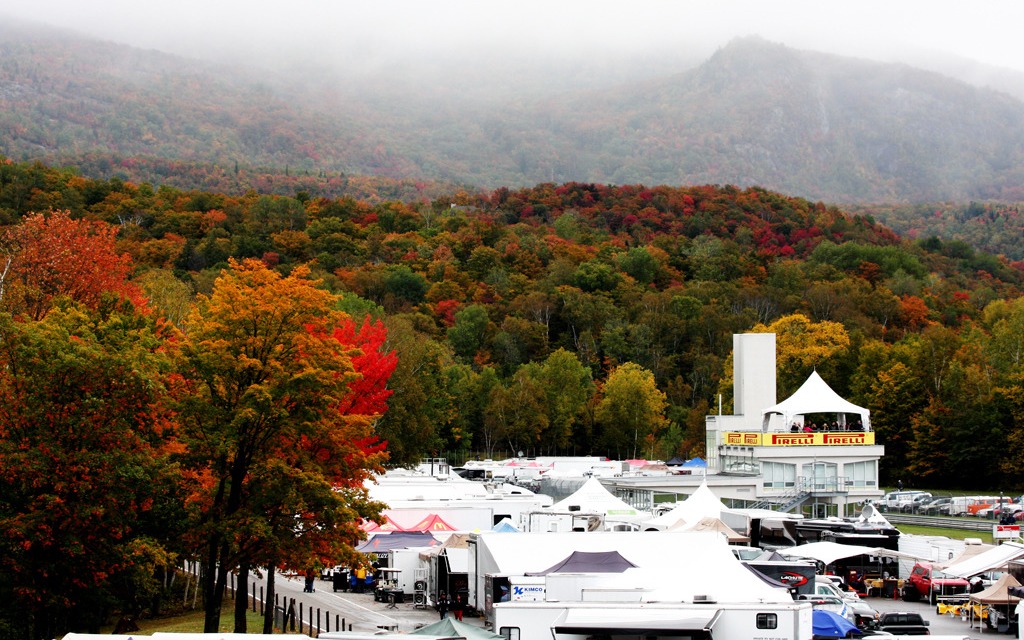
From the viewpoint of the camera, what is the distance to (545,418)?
98188 mm

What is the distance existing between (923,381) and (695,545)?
6062 cm

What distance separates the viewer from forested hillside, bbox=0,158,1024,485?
83625 mm

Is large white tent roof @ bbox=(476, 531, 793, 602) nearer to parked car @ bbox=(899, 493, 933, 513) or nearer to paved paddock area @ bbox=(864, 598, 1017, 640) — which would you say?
paved paddock area @ bbox=(864, 598, 1017, 640)

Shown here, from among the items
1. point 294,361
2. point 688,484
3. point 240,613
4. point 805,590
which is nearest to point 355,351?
point 294,361

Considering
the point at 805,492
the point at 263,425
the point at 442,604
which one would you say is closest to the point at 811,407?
the point at 805,492

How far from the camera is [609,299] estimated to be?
123125mm

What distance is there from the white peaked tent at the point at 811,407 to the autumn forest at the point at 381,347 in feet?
50.5

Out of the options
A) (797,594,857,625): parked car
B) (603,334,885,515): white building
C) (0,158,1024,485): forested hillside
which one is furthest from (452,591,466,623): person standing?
(0,158,1024,485): forested hillside

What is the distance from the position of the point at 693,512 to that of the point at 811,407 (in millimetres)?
21928

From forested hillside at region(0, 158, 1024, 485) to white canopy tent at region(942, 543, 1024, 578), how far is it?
3728 centimetres

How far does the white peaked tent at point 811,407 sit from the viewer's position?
64062 mm

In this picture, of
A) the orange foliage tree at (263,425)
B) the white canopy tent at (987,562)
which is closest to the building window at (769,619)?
the orange foliage tree at (263,425)

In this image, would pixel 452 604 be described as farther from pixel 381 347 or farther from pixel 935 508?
pixel 381 347

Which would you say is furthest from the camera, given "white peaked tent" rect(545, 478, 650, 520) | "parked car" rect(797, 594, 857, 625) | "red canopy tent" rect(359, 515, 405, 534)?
"white peaked tent" rect(545, 478, 650, 520)
